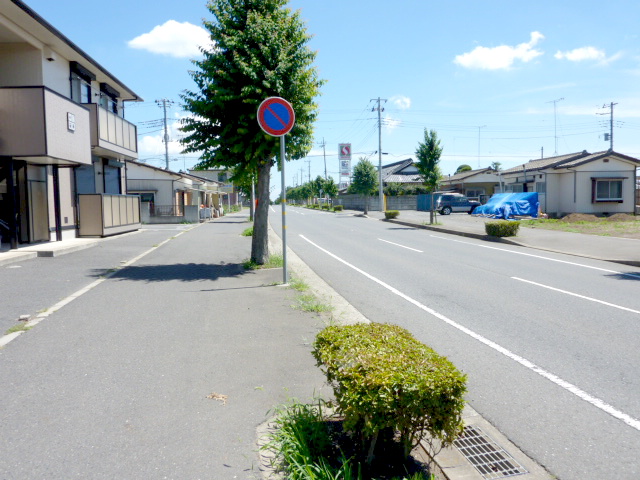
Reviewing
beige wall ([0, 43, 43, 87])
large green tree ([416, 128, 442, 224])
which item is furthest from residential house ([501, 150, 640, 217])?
beige wall ([0, 43, 43, 87])

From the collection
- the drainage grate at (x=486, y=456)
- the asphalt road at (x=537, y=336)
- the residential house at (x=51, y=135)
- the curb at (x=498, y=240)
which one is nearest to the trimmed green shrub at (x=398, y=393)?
the drainage grate at (x=486, y=456)

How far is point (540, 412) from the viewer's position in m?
4.30

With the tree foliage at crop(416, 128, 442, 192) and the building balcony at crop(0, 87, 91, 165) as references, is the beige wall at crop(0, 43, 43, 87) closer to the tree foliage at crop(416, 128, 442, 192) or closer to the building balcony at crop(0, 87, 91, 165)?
the building balcony at crop(0, 87, 91, 165)

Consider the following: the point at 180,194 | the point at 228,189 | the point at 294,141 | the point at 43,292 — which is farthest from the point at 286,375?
the point at 228,189

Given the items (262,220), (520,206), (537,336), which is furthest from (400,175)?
(537,336)

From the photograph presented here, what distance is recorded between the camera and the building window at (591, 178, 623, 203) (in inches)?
1412

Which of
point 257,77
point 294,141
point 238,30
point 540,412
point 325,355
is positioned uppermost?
point 238,30

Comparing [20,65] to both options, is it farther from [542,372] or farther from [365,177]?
[365,177]

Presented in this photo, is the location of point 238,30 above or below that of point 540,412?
above

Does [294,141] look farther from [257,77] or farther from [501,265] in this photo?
[501,265]

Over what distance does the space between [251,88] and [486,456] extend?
8.67 m

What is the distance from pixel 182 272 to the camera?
11555 millimetres

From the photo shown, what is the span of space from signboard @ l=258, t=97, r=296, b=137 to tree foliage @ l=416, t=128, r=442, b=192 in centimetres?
2391

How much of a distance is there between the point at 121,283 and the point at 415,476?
828 centimetres
